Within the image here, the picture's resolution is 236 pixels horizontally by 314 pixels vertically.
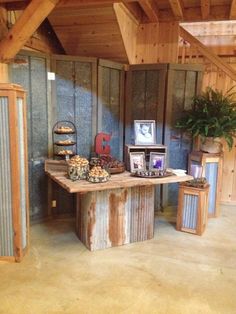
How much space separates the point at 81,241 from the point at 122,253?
50 centimetres

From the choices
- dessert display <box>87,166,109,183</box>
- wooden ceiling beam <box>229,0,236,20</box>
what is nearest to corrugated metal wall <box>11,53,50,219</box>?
Result: dessert display <box>87,166,109,183</box>

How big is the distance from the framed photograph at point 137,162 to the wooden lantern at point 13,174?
1177mm

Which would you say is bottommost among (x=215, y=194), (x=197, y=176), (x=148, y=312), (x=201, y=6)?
(x=148, y=312)

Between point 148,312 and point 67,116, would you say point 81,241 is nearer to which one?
point 148,312

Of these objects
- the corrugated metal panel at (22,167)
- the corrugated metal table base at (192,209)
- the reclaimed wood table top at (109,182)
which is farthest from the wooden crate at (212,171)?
the corrugated metal panel at (22,167)

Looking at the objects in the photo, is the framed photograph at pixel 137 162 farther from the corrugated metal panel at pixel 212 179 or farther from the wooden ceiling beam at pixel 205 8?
the wooden ceiling beam at pixel 205 8

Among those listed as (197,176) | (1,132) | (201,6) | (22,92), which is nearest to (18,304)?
(1,132)

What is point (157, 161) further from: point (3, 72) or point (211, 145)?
point (3, 72)

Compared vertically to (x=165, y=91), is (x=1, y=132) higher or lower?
lower

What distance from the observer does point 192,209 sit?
11.0ft

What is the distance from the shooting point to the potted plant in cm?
357

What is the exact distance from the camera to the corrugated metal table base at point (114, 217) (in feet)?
9.59

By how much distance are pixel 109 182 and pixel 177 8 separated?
A: 7.99 feet

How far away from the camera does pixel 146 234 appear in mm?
3215
